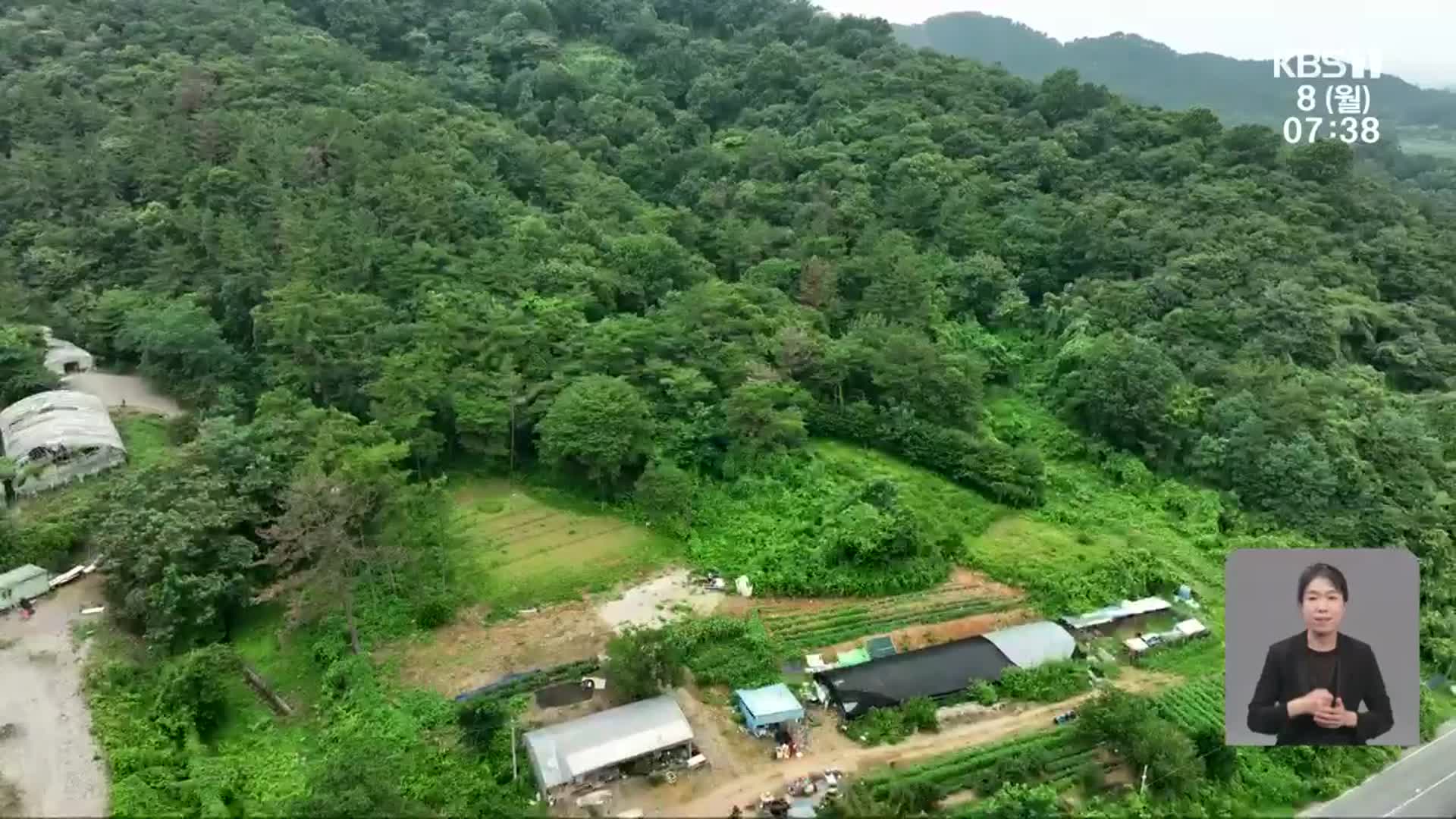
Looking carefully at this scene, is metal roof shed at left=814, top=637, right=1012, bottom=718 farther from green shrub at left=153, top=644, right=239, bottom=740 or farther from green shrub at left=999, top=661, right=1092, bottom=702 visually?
green shrub at left=153, top=644, right=239, bottom=740

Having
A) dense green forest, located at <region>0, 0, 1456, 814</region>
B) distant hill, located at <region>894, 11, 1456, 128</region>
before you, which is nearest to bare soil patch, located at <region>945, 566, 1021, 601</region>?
dense green forest, located at <region>0, 0, 1456, 814</region>

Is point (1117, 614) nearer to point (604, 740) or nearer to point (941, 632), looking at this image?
point (941, 632)

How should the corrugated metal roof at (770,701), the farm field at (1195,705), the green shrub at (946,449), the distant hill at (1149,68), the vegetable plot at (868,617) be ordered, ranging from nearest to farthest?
the corrugated metal roof at (770,701) < the farm field at (1195,705) < the vegetable plot at (868,617) < the green shrub at (946,449) < the distant hill at (1149,68)

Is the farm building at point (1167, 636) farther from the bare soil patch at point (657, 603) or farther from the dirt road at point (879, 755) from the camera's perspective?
the bare soil patch at point (657, 603)

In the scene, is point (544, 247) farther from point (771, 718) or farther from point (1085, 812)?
point (1085, 812)

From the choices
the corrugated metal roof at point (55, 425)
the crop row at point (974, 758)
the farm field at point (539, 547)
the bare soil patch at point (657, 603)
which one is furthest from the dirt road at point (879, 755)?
the corrugated metal roof at point (55, 425)

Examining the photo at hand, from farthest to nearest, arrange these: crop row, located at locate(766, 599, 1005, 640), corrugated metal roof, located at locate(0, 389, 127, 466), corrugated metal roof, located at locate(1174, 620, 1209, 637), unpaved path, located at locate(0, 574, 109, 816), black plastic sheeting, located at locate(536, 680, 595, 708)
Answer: corrugated metal roof, located at locate(0, 389, 127, 466) → corrugated metal roof, located at locate(1174, 620, 1209, 637) → crop row, located at locate(766, 599, 1005, 640) → black plastic sheeting, located at locate(536, 680, 595, 708) → unpaved path, located at locate(0, 574, 109, 816)
